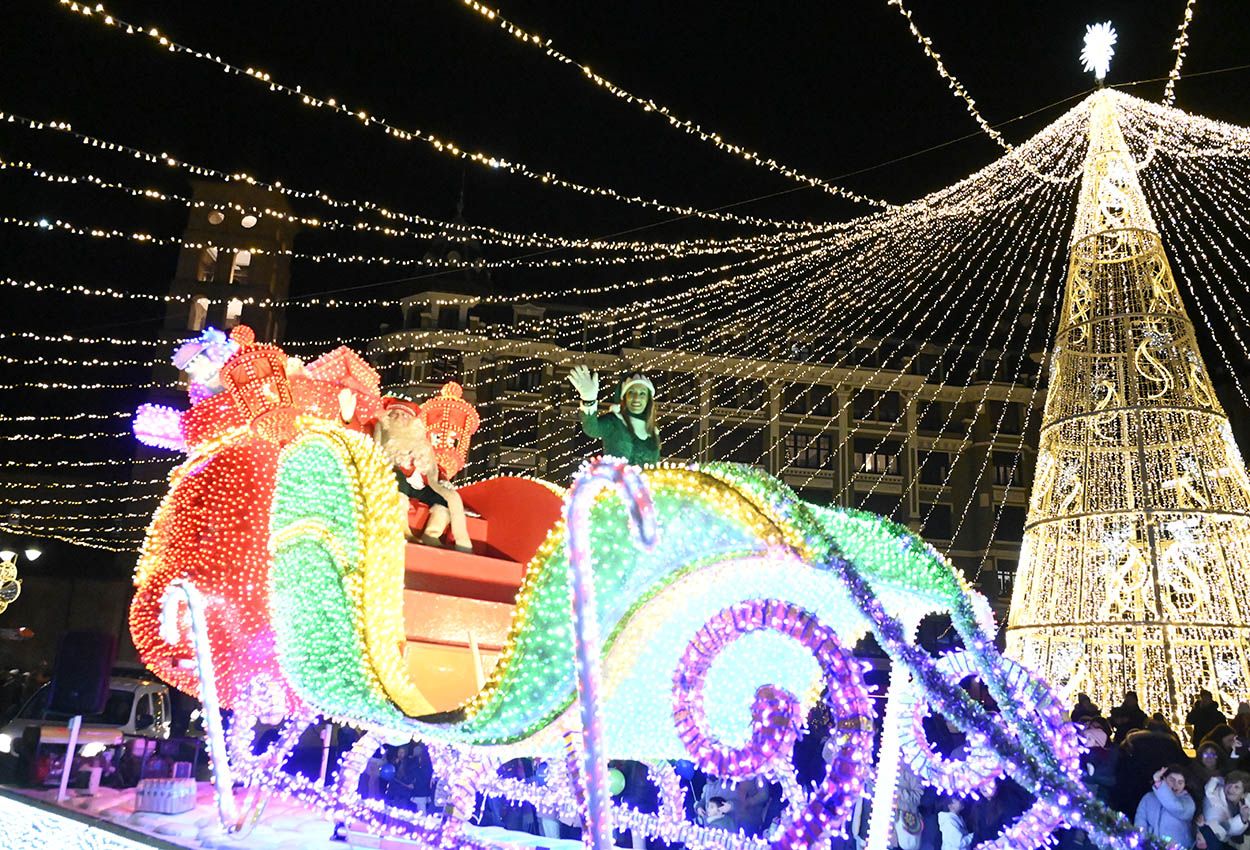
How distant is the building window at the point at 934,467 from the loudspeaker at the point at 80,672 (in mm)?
29372

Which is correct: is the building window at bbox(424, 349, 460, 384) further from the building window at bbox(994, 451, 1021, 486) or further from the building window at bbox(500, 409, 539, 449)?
the building window at bbox(994, 451, 1021, 486)

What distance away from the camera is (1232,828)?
549 centimetres

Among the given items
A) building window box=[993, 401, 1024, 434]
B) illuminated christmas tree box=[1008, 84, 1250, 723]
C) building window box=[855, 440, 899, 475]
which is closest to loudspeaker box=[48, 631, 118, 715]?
illuminated christmas tree box=[1008, 84, 1250, 723]

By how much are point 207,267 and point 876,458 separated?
80.6 feet

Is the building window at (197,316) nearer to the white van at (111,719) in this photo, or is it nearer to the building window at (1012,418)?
the white van at (111,719)

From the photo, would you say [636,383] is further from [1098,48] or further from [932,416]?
[932,416]

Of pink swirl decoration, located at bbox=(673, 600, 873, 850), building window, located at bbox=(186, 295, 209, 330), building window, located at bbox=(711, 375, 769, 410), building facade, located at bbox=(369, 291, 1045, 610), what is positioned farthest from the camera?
building window, located at bbox=(186, 295, 209, 330)

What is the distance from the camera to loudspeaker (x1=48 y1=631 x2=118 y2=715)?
34.2 ft

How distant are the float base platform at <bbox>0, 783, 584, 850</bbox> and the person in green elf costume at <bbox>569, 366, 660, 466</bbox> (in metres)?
2.10

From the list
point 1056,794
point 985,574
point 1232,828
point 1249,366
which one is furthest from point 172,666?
point 985,574

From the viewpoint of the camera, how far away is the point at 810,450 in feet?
115

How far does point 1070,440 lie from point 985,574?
75.5ft

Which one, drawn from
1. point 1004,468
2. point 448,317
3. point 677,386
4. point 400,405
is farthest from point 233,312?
point 400,405

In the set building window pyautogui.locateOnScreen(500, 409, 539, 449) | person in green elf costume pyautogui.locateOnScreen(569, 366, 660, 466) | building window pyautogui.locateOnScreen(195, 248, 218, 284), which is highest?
building window pyautogui.locateOnScreen(195, 248, 218, 284)
